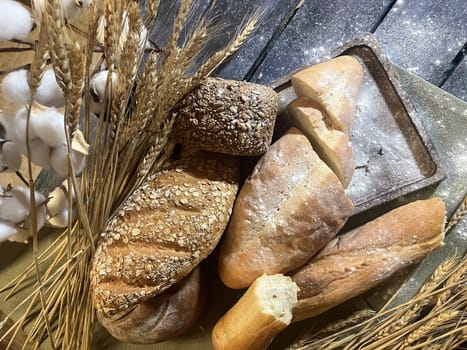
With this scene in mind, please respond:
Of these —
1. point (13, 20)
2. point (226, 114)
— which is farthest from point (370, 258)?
point (13, 20)

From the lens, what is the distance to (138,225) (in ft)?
4.25

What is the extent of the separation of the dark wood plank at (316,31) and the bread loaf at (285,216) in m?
0.39

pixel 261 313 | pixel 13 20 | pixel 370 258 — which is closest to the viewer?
pixel 13 20

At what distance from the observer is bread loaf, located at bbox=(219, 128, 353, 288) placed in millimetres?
1324

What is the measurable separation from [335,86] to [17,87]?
75cm

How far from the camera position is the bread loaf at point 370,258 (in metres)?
1.37

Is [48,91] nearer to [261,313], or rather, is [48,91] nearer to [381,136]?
[261,313]

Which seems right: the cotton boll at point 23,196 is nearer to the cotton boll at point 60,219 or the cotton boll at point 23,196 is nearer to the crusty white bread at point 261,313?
the cotton boll at point 60,219

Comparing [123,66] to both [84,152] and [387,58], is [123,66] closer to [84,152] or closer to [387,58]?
[84,152]

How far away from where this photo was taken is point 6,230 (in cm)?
127

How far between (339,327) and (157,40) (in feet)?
3.14

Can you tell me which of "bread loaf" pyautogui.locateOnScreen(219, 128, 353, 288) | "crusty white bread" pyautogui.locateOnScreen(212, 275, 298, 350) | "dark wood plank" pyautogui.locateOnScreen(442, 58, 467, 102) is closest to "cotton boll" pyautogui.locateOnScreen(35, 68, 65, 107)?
"bread loaf" pyautogui.locateOnScreen(219, 128, 353, 288)

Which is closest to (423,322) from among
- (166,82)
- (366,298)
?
(366,298)

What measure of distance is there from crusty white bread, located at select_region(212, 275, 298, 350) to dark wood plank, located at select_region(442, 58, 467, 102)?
801mm
